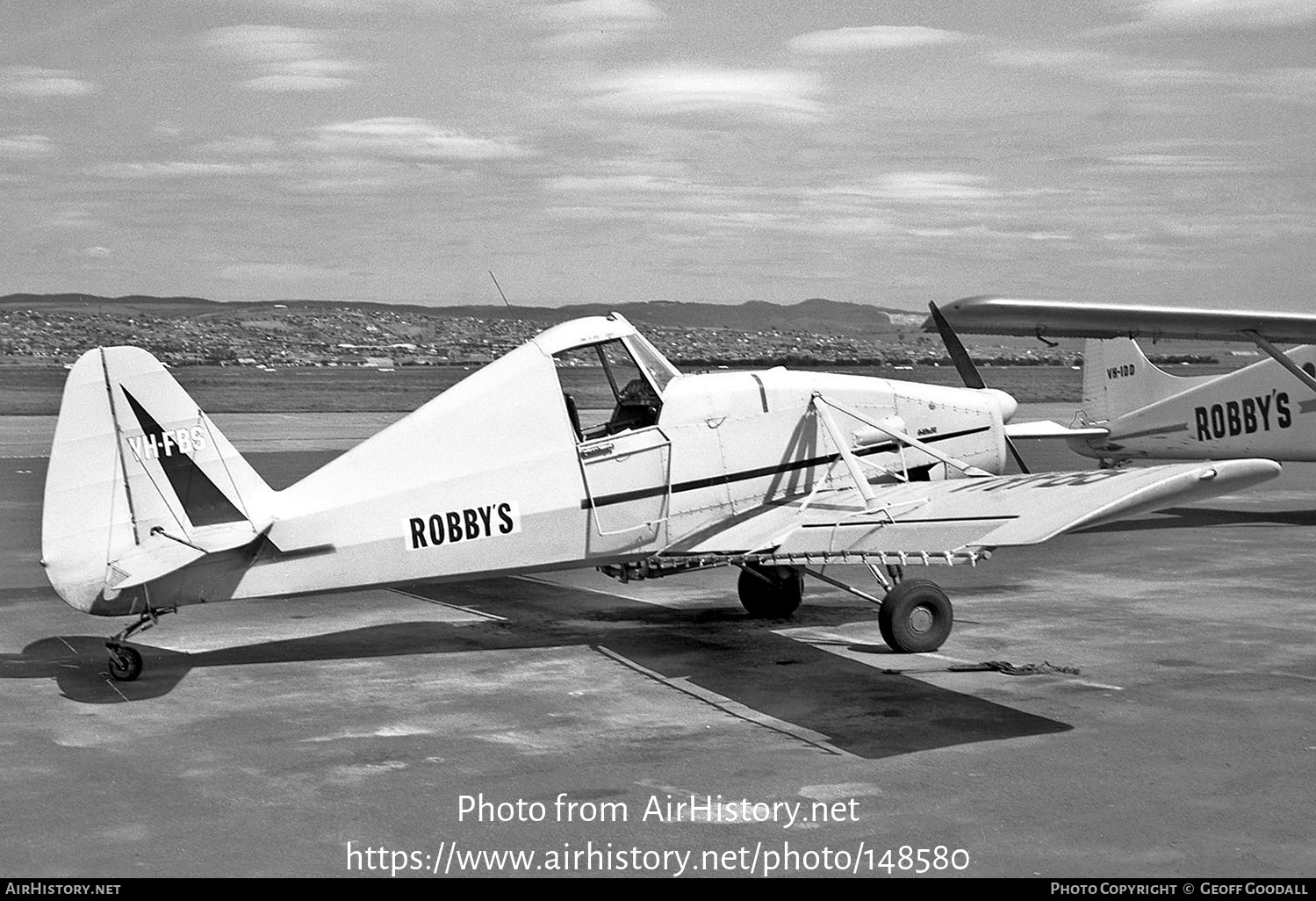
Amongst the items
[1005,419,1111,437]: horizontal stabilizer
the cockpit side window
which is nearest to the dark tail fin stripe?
the cockpit side window

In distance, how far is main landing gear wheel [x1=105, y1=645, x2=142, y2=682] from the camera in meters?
9.77

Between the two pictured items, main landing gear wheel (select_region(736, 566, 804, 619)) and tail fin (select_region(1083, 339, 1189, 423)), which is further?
tail fin (select_region(1083, 339, 1189, 423))

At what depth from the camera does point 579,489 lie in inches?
426

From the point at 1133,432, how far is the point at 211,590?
15900 mm

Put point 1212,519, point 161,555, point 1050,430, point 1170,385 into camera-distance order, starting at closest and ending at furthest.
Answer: point 161,555, point 1050,430, point 1212,519, point 1170,385

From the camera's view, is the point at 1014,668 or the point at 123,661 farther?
the point at 1014,668

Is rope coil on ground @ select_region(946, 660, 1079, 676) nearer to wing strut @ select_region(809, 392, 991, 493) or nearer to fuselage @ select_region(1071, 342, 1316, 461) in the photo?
wing strut @ select_region(809, 392, 991, 493)

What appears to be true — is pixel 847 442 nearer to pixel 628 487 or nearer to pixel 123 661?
pixel 628 487

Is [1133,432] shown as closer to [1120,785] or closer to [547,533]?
[547,533]

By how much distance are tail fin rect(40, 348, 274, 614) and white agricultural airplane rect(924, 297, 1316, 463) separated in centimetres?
750

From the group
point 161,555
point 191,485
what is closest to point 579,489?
point 191,485

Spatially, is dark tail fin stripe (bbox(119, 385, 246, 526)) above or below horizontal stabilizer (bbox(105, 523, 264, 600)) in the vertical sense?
above

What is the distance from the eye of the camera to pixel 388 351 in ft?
512

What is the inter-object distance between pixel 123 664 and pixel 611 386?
14.5 ft
